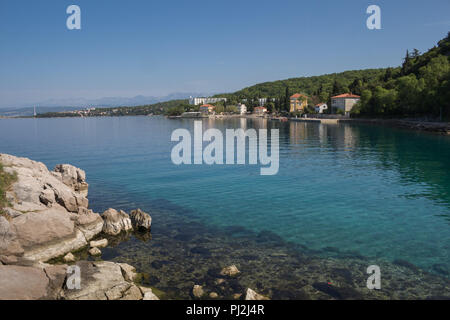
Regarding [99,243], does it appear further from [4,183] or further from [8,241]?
[4,183]

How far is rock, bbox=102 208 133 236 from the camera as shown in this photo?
52.6 feet

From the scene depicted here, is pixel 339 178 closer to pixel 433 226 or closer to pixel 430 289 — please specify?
pixel 433 226

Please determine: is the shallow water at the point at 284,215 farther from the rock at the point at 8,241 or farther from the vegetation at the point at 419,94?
the vegetation at the point at 419,94

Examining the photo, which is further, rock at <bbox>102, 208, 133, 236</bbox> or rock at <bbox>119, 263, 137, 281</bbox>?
rock at <bbox>102, 208, 133, 236</bbox>

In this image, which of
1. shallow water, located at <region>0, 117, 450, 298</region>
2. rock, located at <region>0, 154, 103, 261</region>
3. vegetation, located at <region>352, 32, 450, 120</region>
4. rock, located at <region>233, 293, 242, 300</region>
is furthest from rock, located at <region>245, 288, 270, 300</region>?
vegetation, located at <region>352, 32, 450, 120</region>

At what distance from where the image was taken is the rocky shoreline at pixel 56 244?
32.5 ft

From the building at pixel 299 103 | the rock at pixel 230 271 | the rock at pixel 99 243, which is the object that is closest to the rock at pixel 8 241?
the rock at pixel 99 243

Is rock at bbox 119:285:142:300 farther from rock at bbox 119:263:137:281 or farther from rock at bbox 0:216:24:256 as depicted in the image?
rock at bbox 0:216:24:256

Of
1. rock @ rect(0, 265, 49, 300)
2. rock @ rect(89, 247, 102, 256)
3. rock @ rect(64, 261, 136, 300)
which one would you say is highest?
rock @ rect(0, 265, 49, 300)

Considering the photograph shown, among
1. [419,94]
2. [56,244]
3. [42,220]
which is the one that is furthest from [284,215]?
[419,94]

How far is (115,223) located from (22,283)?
249 inches

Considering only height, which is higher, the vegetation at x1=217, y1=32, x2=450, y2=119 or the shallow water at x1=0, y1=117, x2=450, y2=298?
the vegetation at x1=217, y1=32, x2=450, y2=119

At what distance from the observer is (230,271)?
39.2 ft

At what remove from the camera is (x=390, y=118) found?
96.3m
